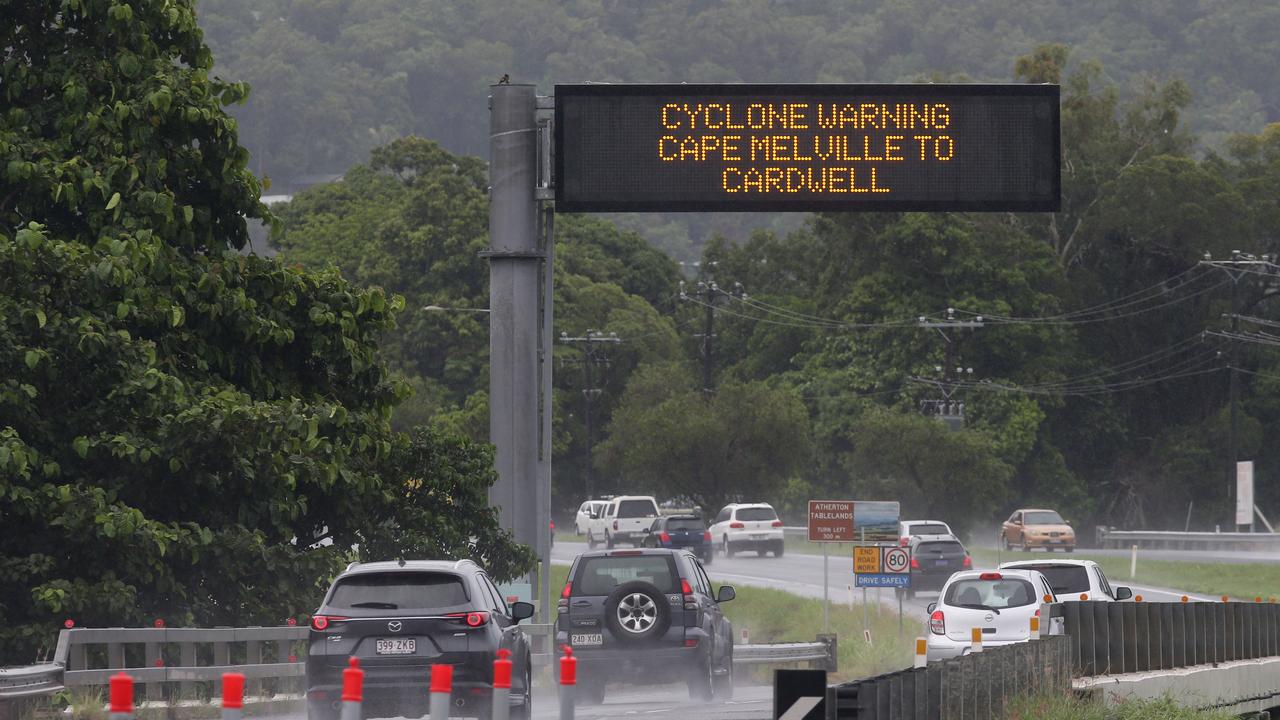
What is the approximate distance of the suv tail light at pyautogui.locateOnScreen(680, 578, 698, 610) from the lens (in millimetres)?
22797

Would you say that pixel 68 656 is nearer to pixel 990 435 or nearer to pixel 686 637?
pixel 686 637

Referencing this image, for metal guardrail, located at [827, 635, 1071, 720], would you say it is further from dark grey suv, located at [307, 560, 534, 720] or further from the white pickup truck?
the white pickup truck

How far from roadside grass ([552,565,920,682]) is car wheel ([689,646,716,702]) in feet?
15.7

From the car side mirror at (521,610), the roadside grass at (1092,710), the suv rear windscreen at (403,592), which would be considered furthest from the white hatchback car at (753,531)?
the suv rear windscreen at (403,592)

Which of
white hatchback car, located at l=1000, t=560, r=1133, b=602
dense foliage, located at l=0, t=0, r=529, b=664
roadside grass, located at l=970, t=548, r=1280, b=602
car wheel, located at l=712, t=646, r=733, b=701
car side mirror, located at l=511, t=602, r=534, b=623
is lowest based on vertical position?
roadside grass, located at l=970, t=548, r=1280, b=602

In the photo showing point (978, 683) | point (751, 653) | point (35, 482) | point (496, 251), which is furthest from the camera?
point (751, 653)

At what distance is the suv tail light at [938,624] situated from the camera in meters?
25.4

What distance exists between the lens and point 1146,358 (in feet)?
313

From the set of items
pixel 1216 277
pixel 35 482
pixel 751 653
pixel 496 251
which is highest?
pixel 1216 277

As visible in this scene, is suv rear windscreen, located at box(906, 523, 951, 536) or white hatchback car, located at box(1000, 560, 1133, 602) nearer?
white hatchback car, located at box(1000, 560, 1133, 602)

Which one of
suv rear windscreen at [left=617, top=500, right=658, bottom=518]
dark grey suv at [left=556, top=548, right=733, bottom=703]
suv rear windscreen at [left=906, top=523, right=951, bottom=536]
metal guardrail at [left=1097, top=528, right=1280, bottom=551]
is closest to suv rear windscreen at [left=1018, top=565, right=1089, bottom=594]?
dark grey suv at [left=556, top=548, right=733, bottom=703]

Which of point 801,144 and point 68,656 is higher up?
point 801,144

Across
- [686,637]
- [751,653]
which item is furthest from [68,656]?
[751,653]

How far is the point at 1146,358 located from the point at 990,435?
15914mm
